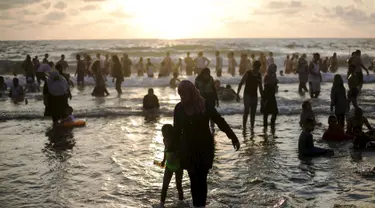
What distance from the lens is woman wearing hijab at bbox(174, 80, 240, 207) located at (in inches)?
189

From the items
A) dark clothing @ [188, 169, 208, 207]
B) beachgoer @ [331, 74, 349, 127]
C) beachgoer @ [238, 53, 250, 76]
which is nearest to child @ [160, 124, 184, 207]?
dark clothing @ [188, 169, 208, 207]

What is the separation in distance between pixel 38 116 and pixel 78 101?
3.93 meters

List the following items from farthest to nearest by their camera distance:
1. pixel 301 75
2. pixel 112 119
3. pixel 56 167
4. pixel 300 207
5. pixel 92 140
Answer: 1. pixel 301 75
2. pixel 112 119
3. pixel 92 140
4. pixel 56 167
5. pixel 300 207

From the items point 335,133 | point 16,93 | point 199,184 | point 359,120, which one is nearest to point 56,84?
point 199,184

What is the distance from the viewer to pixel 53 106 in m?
11.1

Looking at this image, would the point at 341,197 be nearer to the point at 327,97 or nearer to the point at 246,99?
the point at 246,99

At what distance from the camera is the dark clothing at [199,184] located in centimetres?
505

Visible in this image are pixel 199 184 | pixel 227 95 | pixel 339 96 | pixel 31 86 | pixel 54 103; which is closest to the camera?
pixel 199 184

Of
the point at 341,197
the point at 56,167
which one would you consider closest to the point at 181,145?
the point at 341,197

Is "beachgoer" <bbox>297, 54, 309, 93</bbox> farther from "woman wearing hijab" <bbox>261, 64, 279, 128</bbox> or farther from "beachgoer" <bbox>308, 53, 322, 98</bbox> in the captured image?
"woman wearing hijab" <bbox>261, 64, 279, 128</bbox>

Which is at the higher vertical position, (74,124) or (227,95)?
(227,95)

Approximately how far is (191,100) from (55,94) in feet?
23.5

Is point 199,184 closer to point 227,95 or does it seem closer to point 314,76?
point 227,95

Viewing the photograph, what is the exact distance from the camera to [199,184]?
5.14 meters
